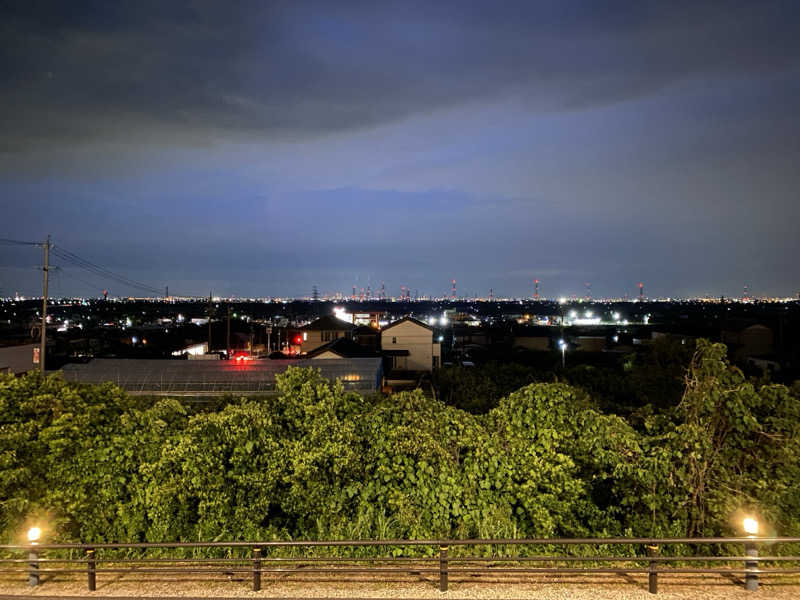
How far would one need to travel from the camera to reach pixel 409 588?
18.7 feet

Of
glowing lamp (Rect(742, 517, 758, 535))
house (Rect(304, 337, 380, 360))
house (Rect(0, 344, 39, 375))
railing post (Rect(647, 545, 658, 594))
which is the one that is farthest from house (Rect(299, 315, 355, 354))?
glowing lamp (Rect(742, 517, 758, 535))

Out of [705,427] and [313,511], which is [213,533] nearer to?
[313,511]

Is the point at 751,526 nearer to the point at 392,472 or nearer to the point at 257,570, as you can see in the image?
the point at 392,472

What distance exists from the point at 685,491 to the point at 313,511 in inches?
201

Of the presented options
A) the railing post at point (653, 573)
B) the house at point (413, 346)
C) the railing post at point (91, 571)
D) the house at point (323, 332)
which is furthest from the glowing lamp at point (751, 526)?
the house at point (323, 332)

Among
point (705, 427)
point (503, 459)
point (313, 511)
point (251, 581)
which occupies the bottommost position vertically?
point (251, 581)

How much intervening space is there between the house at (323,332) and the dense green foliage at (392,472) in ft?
133

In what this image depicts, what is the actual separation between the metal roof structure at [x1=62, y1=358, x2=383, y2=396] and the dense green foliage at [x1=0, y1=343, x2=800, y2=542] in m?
14.6

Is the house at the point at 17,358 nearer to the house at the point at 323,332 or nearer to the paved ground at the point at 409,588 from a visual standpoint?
the house at the point at 323,332

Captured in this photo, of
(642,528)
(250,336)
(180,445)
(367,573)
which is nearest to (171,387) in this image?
(180,445)

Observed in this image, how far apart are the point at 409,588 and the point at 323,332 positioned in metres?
44.5

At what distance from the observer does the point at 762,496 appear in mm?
6641

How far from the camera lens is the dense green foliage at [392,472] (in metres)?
6.81

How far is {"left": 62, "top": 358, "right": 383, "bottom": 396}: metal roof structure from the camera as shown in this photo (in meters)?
22.3
